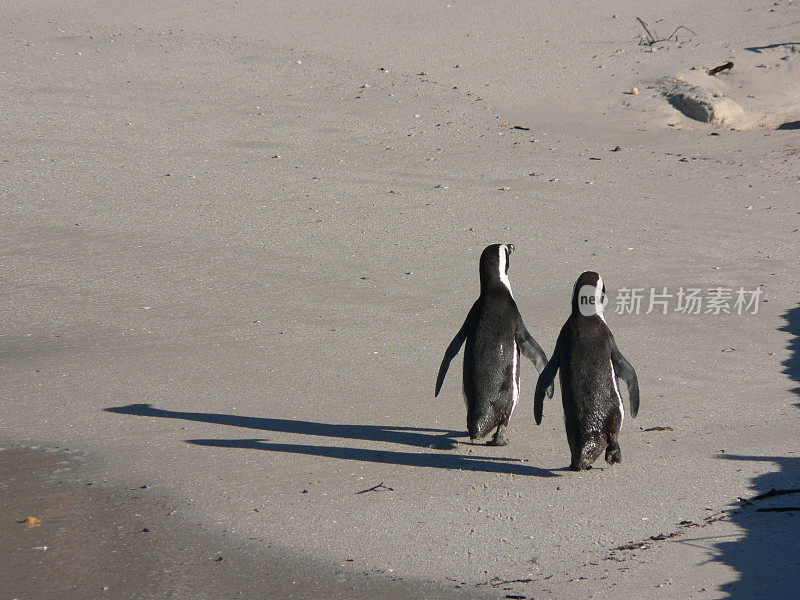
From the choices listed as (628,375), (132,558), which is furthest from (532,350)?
(132,558)

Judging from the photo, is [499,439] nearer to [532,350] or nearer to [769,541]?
[532,350]

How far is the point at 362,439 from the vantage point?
474 cm

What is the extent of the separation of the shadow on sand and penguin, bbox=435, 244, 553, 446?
3.68 ft

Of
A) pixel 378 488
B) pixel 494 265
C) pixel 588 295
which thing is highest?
pixel 494 265

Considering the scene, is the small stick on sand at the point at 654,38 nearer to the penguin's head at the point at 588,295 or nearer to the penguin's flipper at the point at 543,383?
the penguin's head at the point at 588,295

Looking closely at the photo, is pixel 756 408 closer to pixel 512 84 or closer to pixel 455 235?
pixel 455 235

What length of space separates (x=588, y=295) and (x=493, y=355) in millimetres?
608

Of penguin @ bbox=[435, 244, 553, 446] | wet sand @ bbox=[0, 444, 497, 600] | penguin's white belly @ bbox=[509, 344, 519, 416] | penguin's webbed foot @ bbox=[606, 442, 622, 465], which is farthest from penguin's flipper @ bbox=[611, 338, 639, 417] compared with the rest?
wet sand @ bbox=[0, 444, 497, 600]

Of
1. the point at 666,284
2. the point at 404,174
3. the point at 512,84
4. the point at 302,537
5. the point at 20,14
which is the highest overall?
the point at 20,14

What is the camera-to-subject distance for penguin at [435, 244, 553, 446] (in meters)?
4.64

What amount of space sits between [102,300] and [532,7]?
977cm

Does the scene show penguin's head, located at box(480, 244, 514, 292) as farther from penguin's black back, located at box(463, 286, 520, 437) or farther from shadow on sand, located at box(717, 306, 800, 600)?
shadow on sand, located at box(717, 306, 800, 600)

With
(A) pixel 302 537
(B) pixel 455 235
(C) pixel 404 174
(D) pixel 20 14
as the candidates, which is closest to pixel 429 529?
(A) pixel 302 537

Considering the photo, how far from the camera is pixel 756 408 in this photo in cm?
495
